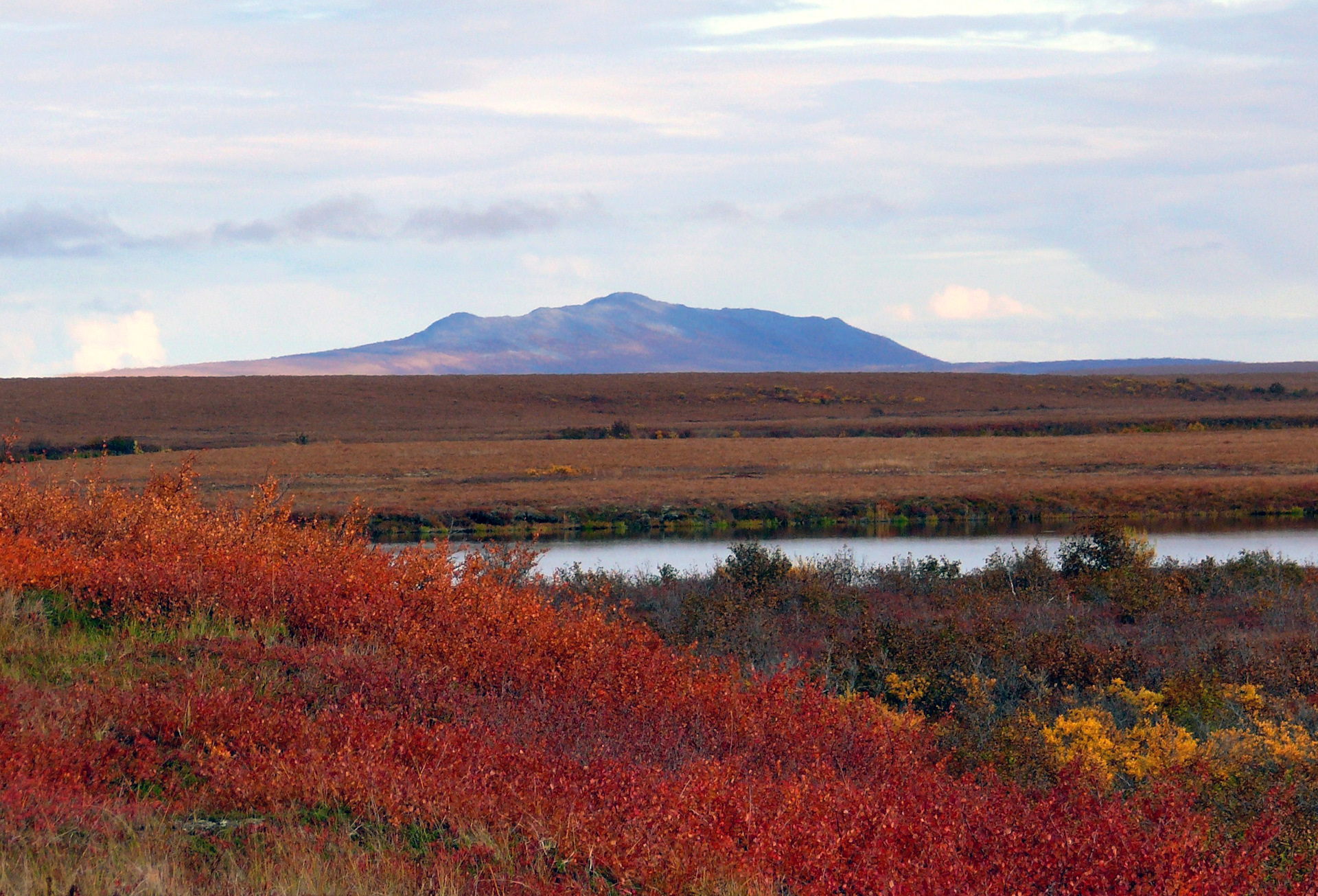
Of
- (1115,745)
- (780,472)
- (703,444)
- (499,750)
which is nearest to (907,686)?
(1115,745)

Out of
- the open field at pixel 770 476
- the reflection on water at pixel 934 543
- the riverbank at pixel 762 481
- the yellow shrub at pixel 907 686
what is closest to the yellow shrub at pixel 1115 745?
the yellow shrub at pixel 907 686

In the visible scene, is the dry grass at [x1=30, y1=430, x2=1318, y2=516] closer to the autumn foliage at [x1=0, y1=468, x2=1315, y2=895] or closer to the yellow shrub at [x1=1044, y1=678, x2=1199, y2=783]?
the autumn foliage at [x1=0, y1=468, x2=1315, y2=895]

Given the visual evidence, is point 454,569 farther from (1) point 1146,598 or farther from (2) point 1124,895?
(1) point 1146,598

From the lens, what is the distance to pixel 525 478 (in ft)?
146

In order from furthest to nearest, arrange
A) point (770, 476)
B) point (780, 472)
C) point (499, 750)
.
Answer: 1. point (780, 472)
2. point (770, 476)
3. point (499, 750)

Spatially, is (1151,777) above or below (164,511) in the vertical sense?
below

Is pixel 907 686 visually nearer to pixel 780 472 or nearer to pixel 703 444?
pixel 780 472

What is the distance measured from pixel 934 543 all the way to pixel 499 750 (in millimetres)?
25009

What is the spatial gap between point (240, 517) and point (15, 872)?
7.54 m

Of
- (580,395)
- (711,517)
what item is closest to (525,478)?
(711,517)

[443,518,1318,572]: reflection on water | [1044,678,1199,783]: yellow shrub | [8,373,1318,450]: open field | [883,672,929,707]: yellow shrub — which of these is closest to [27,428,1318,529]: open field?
[443,518,1318,572]: reflection on water

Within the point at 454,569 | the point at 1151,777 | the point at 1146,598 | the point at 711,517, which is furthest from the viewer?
the point at 711,517

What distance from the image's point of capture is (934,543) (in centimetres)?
2936

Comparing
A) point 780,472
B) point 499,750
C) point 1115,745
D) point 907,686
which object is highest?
point 499,750
